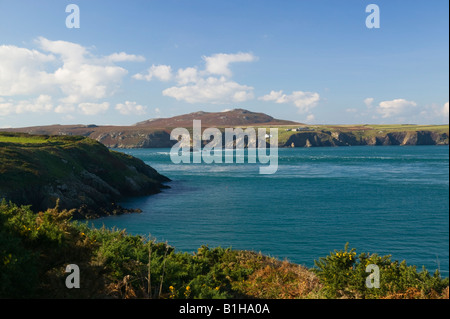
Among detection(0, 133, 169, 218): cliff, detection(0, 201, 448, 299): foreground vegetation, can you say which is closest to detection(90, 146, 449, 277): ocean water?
detection(0, 133, 169, 218): cliff

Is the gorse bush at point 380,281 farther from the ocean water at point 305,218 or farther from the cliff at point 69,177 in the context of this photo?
the cliff at point 69,177

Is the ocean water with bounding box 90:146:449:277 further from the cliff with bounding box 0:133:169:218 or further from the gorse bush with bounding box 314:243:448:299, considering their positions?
the gorse bush with bounding box 314:243:448:299

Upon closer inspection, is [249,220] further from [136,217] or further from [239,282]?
[239,282]

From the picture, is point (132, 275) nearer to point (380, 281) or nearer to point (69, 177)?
point (380, 281)

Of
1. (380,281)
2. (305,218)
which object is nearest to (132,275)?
(380,281)

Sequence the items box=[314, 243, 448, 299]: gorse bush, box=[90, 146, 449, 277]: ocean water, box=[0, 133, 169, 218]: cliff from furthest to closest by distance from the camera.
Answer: box=[0, 133, 169, 218]: cliff < box=[90, 146, 449, 277]: ocean water < box=[314, 243, 448, 299]: gorse bush
